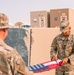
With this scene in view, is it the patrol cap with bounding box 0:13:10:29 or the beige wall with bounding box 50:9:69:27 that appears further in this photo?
the beige wall with bounding box 50:9:69:27

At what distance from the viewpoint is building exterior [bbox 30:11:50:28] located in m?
10.9

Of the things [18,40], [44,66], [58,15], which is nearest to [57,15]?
[58,15]

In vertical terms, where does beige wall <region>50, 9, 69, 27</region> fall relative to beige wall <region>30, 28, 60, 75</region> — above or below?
above

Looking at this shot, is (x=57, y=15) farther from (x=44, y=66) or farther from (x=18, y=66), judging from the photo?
(x=18, y=66)

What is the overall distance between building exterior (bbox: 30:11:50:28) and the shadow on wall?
2.33m

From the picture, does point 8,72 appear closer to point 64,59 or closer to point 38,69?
point 38,69

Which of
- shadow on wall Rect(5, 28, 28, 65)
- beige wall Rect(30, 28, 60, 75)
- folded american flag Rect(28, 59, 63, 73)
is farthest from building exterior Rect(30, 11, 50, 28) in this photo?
folded american flag Rect(28, 59, 63, 73)

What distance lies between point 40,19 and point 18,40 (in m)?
2.52

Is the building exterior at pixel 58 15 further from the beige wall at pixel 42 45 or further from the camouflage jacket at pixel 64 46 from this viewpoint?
the camouflage jacket at pixel 64 46

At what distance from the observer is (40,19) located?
11.0 m

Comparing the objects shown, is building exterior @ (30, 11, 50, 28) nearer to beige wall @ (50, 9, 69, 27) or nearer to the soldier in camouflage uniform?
beige wall @ (50, 9, 69, 27)

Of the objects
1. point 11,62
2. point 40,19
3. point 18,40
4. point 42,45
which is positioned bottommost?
point 42,45

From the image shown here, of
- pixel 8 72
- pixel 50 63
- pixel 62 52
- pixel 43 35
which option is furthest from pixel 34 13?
pixel 8 72

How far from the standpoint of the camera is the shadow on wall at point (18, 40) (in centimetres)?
860
